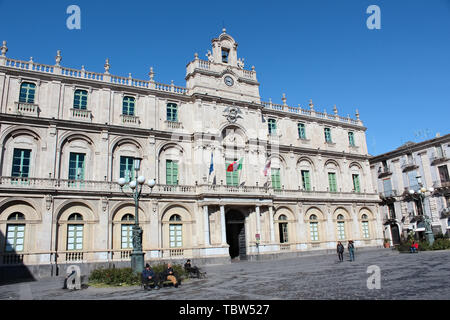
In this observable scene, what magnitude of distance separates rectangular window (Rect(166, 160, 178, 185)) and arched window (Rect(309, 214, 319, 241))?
574 inches

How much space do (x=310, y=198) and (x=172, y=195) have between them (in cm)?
1470

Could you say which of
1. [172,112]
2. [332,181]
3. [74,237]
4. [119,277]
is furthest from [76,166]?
[332,181]

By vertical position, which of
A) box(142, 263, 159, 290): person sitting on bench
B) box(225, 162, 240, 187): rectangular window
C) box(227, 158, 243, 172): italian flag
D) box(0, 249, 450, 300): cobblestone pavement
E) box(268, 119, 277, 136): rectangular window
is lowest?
box(0, 249, 450, 300): cobblestone pavement

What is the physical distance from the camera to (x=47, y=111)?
27.1 m

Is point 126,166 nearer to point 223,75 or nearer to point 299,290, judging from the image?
point 223,75

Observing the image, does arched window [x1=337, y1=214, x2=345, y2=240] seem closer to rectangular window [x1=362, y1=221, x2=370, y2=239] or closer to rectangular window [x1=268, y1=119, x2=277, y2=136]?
rectangular window [x1=362, y1=221, x2=370, y2=239]

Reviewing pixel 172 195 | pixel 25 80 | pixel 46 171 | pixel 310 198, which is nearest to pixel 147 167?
pixel 172 195

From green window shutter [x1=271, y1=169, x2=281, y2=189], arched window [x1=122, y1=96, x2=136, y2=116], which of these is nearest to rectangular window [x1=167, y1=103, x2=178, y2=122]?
arched window [x1=122, y1=96, x2=136, y2=116]

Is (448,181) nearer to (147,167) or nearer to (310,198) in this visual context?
(310,198)

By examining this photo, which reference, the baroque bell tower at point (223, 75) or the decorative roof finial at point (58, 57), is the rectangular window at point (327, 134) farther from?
the decorative roof finial at point (58, 57)

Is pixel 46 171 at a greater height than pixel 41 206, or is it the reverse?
pixel 46 171

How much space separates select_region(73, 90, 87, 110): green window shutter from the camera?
28.5 metres

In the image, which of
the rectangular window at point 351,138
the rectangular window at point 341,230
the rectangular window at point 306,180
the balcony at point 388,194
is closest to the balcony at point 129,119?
the rectangular window at point 306,180
